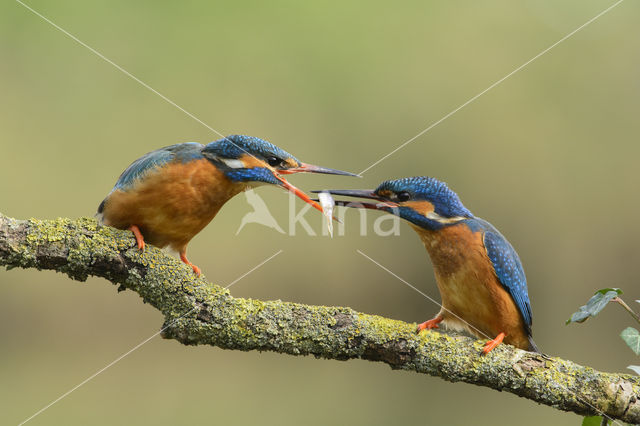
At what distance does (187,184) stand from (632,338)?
1.99 metres

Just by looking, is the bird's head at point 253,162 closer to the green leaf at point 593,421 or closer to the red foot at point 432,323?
the red foot at point 432,323

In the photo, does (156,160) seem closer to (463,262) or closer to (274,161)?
(274,161)

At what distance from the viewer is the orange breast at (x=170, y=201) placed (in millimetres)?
2982

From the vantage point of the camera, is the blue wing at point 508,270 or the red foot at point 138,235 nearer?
the red foot at point 138,235

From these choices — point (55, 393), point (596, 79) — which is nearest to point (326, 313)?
point (55, 393)

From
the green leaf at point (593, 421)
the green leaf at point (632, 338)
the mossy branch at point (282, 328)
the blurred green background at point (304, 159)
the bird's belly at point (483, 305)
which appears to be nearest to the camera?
the mossy branch at point (282, 328)

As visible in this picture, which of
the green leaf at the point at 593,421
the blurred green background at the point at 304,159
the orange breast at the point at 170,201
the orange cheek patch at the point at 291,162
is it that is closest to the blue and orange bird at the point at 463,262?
the orange cheek patch at the point at 291,162

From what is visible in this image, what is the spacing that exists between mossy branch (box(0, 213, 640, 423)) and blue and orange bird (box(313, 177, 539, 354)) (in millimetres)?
415

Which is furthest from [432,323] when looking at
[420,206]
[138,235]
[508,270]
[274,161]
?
[138,235]

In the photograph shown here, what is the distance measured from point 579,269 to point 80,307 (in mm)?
7502

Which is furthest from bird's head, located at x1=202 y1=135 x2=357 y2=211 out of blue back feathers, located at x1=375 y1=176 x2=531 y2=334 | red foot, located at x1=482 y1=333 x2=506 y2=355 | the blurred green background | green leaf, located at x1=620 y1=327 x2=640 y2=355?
the blurred green background

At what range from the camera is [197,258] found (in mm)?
9398

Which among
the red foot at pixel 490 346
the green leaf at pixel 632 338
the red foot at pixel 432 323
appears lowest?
the green leaf at pixel 632 338

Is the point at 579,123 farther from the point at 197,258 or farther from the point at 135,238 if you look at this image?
the point at 135,238
